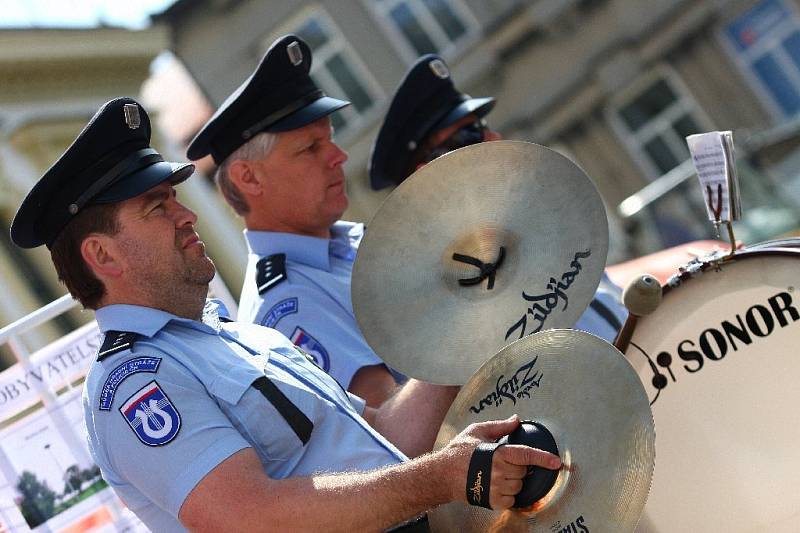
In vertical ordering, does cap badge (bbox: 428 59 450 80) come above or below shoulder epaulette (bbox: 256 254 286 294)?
above

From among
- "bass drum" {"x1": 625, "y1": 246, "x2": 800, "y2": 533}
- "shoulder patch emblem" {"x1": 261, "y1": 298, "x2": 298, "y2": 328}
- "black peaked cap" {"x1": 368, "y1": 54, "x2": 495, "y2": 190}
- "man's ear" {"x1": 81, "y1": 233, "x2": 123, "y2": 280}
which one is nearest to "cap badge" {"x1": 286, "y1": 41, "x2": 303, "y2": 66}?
"black peaked cap" {"x1": 368, "y1": 54, "x2": 495, "y2": 190}

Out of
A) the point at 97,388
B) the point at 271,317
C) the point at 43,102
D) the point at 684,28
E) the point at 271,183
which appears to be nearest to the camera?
the point at 97,388

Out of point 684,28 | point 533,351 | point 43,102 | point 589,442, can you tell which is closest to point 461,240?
point 533,351

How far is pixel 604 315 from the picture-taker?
383 centimetres

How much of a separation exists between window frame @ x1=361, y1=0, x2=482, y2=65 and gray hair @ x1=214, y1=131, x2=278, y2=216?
16.3 meters

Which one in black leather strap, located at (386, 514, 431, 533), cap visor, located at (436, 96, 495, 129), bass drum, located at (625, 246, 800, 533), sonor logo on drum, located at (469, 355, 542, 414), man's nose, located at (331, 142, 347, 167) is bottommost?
bass drum, located at (625, 246, 800, 533)

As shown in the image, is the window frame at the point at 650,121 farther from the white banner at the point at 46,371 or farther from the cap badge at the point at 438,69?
the white banner at the point at 46,371

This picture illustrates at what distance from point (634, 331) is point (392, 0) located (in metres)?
17.7

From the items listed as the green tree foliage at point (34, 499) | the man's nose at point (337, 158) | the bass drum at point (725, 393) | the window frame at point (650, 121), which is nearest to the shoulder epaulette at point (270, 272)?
the man's nose at point (337, 158)

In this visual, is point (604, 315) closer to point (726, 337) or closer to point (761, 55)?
point (726, 337)

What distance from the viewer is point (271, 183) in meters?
3.76

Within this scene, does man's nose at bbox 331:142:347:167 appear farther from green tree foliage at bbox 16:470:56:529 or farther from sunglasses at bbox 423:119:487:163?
green tree foliage at bbox 16:470:56:529

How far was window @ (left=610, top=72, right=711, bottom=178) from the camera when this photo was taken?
19.6 m

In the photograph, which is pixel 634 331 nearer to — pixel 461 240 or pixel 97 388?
pixel 461 240
